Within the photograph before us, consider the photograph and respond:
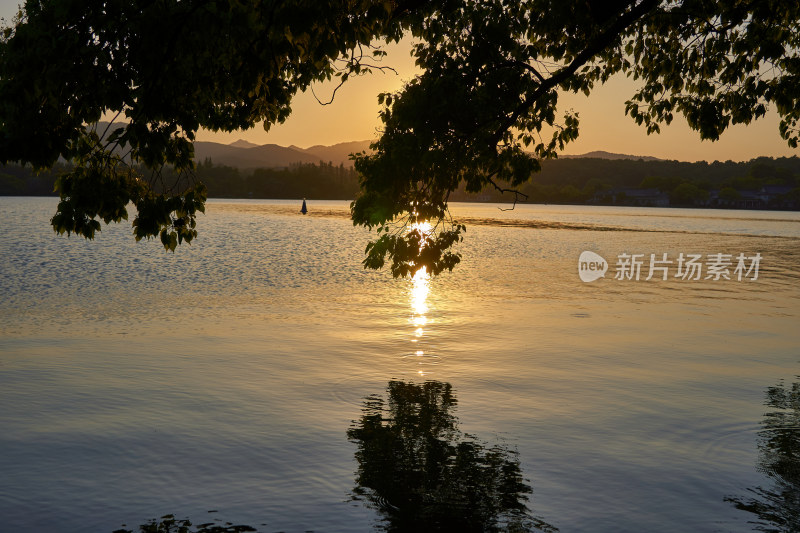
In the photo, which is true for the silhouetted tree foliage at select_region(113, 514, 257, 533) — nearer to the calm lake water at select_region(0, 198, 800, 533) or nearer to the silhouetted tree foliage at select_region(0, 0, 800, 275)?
the calm lake water at select_region(0, 198, 800, 533)

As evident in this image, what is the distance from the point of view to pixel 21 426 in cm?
1248

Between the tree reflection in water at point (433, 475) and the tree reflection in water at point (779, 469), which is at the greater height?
the tree reflection in water at point (779, 469)

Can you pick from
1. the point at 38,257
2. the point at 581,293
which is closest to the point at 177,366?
the point at 581,293

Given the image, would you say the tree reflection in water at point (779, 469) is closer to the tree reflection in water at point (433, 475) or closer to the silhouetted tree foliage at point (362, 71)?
the tree reflection in water at point (433, 475)

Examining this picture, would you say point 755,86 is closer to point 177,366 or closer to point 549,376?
point 549,376

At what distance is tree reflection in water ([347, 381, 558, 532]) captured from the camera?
8961 mm

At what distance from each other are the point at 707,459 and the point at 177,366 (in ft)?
35.9

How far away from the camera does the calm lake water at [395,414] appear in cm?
941

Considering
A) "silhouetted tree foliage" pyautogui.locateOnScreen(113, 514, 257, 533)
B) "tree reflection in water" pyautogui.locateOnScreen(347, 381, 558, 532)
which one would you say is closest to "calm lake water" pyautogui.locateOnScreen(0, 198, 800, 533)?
"tree reflection in water" pyautogui.locateOnScreen(347, 381, 558, 532)

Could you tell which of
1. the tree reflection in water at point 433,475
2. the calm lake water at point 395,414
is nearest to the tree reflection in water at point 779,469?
the calm lake water at point 395,414

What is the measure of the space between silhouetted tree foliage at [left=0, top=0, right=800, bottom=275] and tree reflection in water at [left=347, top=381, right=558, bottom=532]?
11.1ft

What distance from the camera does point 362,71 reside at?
15023mm

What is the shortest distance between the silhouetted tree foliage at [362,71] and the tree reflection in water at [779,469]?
633 cm

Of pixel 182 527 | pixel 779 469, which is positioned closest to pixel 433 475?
pixel 182 527
